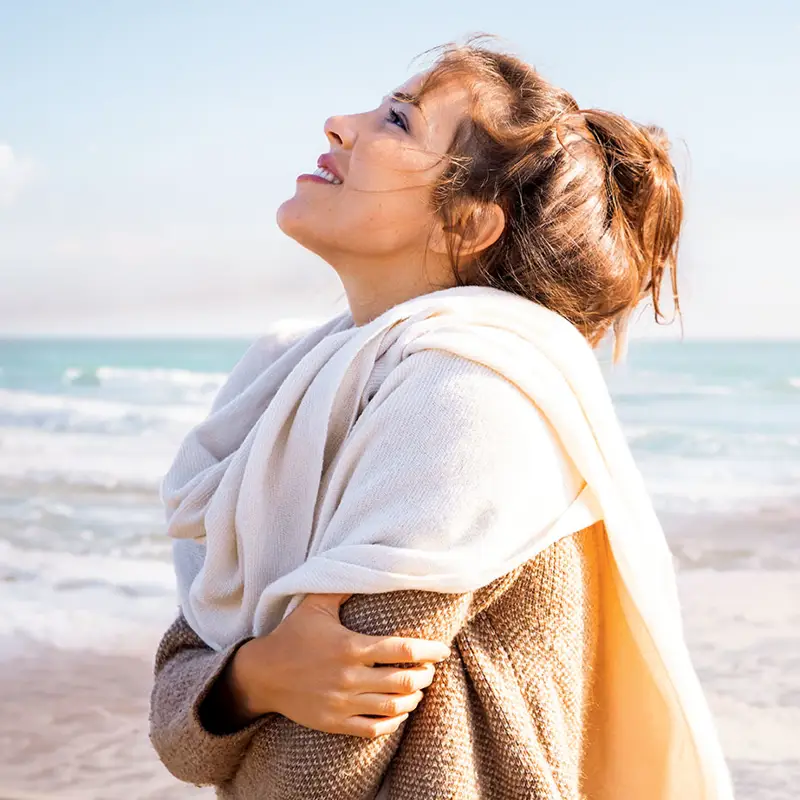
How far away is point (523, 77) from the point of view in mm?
1842

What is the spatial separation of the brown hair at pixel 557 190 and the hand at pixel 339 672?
626 millimetres

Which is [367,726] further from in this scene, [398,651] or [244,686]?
[244,686]

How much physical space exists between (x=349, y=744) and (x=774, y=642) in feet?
14.7

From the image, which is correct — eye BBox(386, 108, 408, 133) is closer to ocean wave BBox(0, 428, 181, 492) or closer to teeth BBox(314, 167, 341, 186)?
teeth BBox(314, 167, 341, 186)

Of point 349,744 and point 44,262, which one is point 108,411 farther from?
point 44,262

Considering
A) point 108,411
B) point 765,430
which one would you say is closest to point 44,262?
point 108,411

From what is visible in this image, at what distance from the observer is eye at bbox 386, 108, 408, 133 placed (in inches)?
71.1

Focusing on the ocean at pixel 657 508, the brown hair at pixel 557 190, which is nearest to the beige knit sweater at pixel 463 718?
the brown hair at pixel 557 190

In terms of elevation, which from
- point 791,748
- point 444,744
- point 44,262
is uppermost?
point 444,744

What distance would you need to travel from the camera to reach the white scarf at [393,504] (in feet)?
4.63

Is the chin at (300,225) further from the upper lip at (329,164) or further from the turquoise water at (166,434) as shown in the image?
the turquoise water at (166,434)

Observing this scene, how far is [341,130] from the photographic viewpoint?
6.00 ft

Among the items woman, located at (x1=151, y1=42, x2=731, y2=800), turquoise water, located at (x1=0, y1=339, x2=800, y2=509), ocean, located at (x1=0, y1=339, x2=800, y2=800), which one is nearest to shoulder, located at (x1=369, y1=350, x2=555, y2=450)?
woman, located at (x1=151, y1=42, x2=731, y2=800)

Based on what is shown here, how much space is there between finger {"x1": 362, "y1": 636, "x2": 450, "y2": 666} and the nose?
2.83 feet
